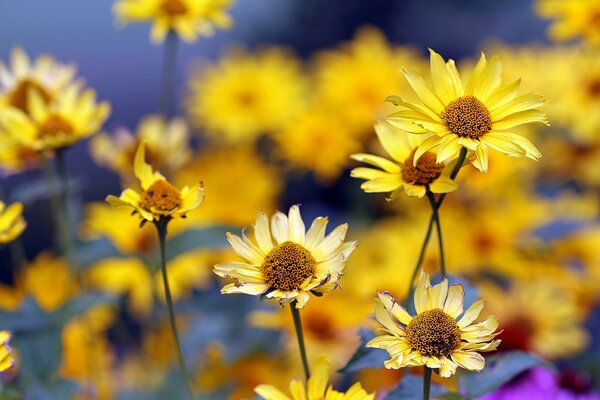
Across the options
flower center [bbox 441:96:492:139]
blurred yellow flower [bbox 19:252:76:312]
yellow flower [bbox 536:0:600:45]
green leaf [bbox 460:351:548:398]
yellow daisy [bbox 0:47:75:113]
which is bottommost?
green leaf [bbox 460:351:548:398]

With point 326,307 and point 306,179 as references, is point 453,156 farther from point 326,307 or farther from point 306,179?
point 306,179

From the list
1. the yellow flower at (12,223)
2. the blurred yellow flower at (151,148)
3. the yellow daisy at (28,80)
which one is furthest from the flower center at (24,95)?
the yellow flower at (12,223)

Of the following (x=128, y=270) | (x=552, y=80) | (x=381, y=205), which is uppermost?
(x=552, y=80)

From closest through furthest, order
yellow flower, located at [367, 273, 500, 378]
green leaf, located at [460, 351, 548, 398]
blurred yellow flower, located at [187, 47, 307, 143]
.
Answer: yellow flower, located at [367, 273, 500, 378], green leaf, located at [460, 351, 548, 398], blurred yellow flower, located at [187, 47, 307, 143]

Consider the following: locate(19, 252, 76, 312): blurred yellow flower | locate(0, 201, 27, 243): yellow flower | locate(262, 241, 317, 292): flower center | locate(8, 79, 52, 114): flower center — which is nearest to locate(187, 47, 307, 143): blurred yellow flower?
locate(19, 252, 76, 312): blurred yellow flower

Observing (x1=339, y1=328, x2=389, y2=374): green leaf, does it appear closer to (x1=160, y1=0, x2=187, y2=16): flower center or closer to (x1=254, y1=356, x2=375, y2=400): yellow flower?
(x1=254, y1=356, x2=375, y2=400): yellow flower

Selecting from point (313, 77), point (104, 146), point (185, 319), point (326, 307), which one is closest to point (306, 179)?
point (313, 77)

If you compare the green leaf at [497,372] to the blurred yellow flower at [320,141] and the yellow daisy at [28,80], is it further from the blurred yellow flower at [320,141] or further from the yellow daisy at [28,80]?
the blurred yellow flower at [320,141]
